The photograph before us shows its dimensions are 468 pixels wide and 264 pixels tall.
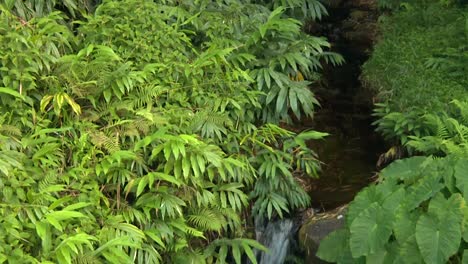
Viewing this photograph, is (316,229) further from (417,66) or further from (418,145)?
(417,66)

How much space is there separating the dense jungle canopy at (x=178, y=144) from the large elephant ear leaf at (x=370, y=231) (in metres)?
0.01

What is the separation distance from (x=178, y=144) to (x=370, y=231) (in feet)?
5.50

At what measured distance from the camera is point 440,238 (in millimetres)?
4137

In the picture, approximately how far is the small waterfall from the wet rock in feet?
0.59

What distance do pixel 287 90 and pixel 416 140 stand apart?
57.3 inches

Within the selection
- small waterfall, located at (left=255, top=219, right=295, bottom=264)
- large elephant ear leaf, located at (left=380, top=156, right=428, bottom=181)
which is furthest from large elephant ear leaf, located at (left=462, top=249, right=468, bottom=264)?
small waterfall, located at (left=255, top=219, right=295, bottom=264)

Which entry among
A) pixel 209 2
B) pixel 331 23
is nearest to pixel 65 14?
pixel 209 2

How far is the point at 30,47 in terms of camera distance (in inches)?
207

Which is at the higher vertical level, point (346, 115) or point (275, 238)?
point (346, 115)

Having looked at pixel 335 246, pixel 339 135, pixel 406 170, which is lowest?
pixel 335 246

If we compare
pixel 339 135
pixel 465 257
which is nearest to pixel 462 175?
pixel 465 257

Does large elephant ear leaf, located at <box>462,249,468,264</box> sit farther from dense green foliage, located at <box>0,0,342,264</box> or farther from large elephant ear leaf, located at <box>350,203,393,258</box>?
dense green foliage, located at <box>0,0,342,264</box>

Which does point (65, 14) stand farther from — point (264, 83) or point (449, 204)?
point (449, 204)

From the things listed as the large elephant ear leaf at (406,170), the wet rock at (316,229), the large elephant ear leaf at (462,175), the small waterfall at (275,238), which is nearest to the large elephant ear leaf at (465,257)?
the large elephant ear leaf at (462,175)
